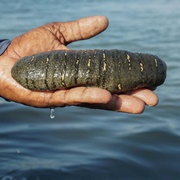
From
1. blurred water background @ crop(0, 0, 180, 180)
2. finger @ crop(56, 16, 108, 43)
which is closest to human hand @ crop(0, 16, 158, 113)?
finger @ crop(56, 16, 108, 43)

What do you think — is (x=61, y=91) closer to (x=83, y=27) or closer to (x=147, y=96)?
(x=147, y=96)

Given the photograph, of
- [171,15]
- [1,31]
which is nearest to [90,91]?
[1,31]

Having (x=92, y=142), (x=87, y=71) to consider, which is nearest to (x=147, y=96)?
(x=87, y=71)

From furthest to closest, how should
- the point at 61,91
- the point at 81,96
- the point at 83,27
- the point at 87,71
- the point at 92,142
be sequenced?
the point at 92,142 < the point at 83,27 < the point at 61,91 < the point at 87,71 < the point at 81,96

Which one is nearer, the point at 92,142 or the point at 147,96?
the point at 147,96

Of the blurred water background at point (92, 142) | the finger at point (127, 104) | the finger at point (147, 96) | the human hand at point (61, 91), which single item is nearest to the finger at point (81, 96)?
the human hand at point (61, 91)
